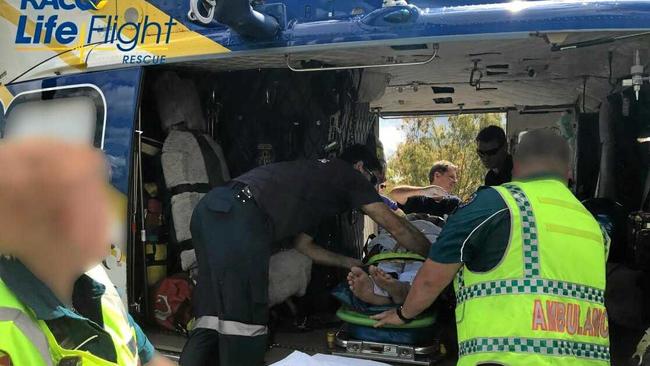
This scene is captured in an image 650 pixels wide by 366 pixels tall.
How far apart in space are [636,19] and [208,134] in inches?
104

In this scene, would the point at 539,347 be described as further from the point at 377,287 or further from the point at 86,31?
the point at 86,31

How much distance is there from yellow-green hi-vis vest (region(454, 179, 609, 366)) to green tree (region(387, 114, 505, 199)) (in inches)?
640

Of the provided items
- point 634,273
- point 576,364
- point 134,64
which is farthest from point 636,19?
point 134,64

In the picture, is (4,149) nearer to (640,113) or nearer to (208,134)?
(208,134)

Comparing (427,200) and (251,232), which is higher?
(427,200)

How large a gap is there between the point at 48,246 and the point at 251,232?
197 centimetres

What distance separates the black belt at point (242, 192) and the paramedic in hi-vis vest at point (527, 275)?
126cm

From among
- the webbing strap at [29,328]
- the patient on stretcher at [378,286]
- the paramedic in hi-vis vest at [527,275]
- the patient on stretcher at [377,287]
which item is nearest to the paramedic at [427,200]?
the patient on stretcher at [378,286]

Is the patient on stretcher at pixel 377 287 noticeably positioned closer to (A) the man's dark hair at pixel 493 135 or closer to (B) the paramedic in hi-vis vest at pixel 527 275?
(B) the paramedic in hi-vis vest at pixel 527 275

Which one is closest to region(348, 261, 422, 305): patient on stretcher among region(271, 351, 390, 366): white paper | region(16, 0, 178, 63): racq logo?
region(271, 351, 390, 366): white paper

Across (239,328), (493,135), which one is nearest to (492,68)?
(493,135)

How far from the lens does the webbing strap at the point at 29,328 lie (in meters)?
1.07

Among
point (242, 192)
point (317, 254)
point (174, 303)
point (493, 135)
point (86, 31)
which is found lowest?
point (174, 303)

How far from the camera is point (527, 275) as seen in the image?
1966 mm
